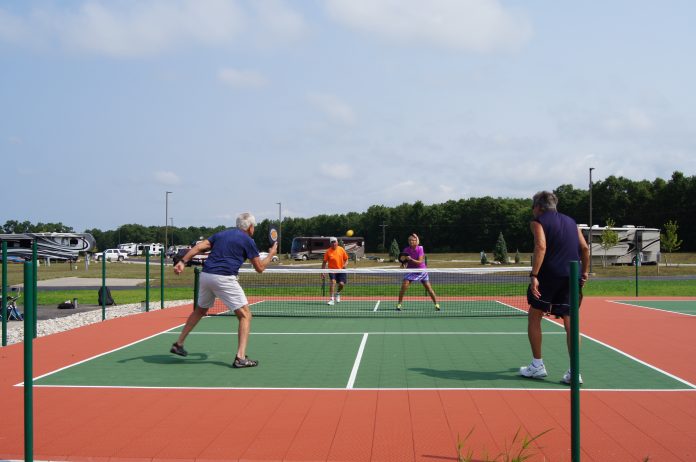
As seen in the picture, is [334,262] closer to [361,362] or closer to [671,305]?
[671,305]

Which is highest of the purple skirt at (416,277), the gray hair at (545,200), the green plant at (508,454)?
the gray hair at (545,200)

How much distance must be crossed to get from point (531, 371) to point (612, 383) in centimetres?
79

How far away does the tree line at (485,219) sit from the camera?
78.6 metres

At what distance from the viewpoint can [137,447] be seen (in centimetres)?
479

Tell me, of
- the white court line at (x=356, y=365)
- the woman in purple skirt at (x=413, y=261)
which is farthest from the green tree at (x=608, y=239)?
the white court line at (x=356, y=365)

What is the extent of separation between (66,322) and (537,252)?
1021 centimetres

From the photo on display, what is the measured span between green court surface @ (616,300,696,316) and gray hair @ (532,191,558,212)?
9.02 metres

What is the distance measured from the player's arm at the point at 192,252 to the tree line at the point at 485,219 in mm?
75358

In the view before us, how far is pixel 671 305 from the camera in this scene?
16.5 metres

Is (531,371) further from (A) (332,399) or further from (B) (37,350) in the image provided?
(B) (37,350)

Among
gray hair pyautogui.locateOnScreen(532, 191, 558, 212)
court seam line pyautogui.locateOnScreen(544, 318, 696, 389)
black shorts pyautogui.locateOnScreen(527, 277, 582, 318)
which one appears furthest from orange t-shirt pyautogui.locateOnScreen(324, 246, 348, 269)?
black shorts pyautogui.locateOnScreen(527, 277, 582, 318)

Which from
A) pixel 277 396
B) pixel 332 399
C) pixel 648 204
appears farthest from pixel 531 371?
pixel 648 204

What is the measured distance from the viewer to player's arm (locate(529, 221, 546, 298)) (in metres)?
6.40

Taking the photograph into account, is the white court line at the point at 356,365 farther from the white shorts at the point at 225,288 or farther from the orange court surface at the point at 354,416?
the white shorts at the point at 225,288
